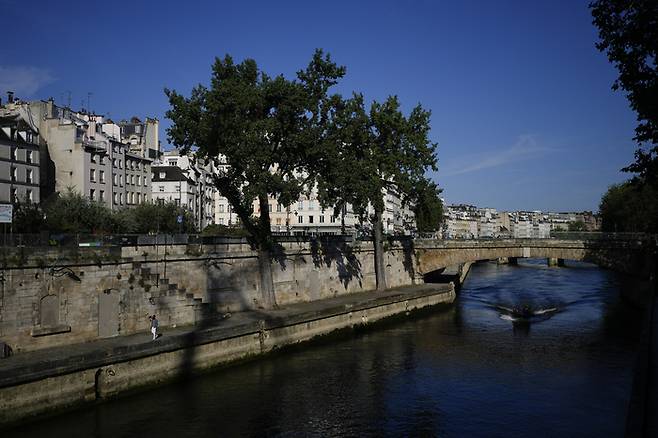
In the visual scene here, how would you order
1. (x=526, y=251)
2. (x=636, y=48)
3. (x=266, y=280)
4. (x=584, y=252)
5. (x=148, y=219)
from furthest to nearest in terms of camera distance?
(x=526, y=251), (x=148, y=219), (x=584, y=252), (x=266, y=280), (x=636, y=48)

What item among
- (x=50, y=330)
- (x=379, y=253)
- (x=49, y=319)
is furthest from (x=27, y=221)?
(x=379, y=253)

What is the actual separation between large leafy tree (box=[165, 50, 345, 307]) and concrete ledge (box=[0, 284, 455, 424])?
5.34m

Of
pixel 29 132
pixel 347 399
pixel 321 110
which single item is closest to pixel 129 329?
pixel 347 399

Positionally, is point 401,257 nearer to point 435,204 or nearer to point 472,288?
point 435,204

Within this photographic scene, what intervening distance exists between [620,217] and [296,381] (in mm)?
93661

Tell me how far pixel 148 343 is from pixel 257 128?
51.5 ft

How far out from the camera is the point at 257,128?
38.4 metres

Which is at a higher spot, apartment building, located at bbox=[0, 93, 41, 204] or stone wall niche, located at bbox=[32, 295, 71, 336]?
apartment building, located at bbox=[0, 93, 41, 204]

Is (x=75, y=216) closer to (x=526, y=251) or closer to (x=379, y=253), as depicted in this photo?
(x=379, y=253)

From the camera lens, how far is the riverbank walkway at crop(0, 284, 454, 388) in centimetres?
2498

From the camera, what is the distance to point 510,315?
54719 mm

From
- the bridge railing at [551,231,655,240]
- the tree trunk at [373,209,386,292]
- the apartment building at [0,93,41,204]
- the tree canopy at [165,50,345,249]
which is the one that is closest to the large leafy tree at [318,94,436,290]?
the tree trunk at [373,209,386,292]

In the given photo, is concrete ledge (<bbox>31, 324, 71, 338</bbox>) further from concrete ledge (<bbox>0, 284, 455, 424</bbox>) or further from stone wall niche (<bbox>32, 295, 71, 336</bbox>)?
concrete ledge (<bbox>0, 284, 455, 424</bbox>)

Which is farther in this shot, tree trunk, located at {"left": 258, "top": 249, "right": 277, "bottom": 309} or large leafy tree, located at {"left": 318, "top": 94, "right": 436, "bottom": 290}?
large leafy tree, located at {"left": 318, "top": 94, "right": 436, "bottom": 290}
